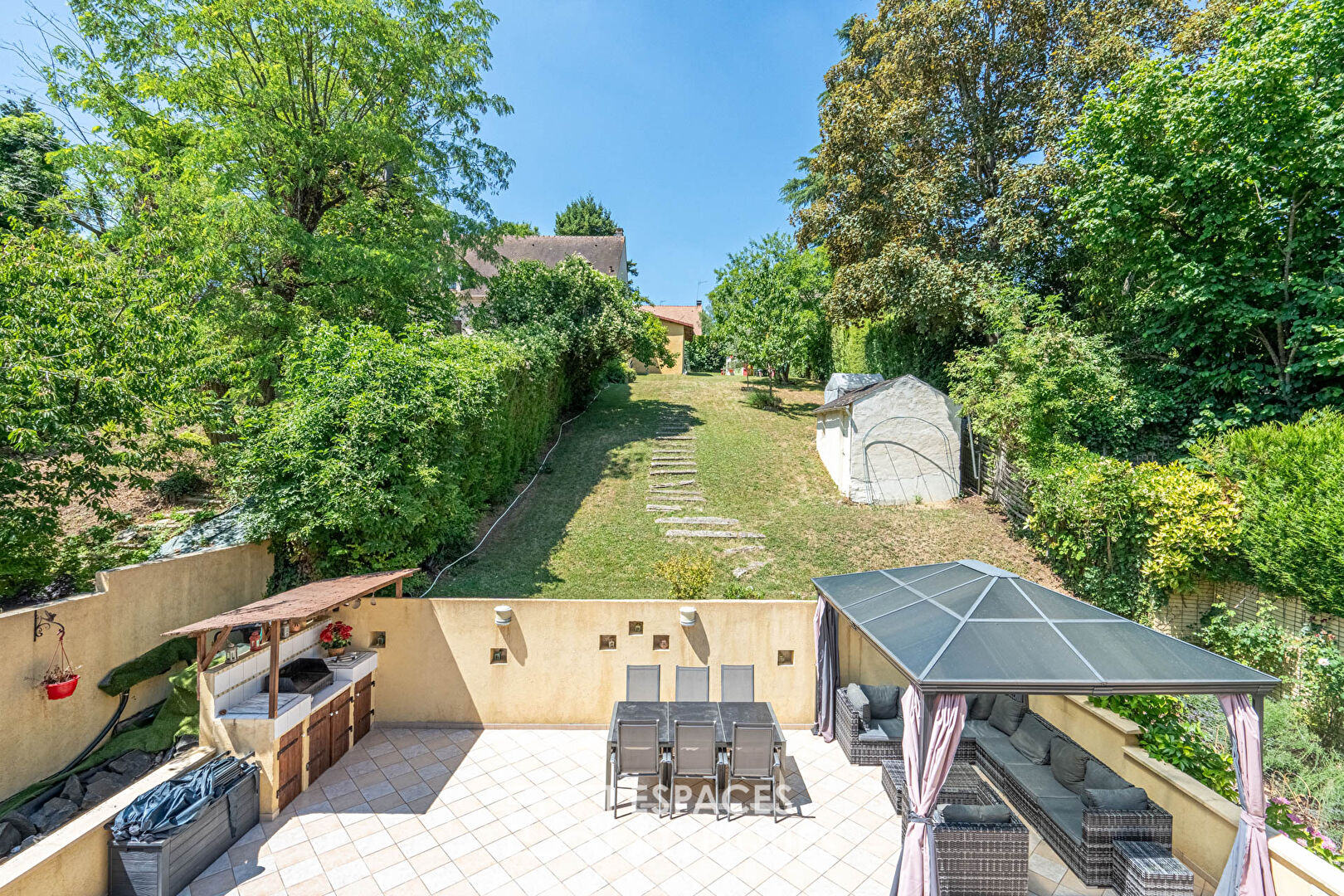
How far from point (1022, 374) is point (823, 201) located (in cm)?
846

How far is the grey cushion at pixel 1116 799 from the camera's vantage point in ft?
15.5

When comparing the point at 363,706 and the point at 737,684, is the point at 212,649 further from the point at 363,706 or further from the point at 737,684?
the point at 737,684

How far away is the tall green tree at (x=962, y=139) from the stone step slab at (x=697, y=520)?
7912 mm

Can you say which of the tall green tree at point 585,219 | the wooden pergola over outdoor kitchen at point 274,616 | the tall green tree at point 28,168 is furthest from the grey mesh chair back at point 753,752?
the tall green tree at point 585,219

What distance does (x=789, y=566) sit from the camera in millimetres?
11000

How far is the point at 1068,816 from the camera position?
517 centimetres

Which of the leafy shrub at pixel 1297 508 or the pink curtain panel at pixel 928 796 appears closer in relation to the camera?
the pink curtain panel at pixel 928 796

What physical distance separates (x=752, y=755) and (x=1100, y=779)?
332 centimetres

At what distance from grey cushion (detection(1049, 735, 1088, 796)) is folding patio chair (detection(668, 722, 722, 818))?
3.64 meters

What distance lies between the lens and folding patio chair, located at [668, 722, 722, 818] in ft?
18.6

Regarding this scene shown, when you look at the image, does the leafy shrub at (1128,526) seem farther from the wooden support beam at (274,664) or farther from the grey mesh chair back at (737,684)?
the wooden support beam at (274,664)

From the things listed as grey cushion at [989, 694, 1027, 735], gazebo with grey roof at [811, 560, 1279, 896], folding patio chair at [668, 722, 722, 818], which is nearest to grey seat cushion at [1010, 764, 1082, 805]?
grey cushion at [989, 694, 1027, 735]

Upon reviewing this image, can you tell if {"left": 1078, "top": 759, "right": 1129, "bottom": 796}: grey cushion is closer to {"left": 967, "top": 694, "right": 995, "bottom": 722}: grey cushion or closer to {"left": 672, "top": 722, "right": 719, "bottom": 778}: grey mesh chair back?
{"left": 967, "top": 694, "right": 995, "bottom": 722}: grey cushion

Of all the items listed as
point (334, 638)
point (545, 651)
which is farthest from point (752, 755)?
point (334, 638)
